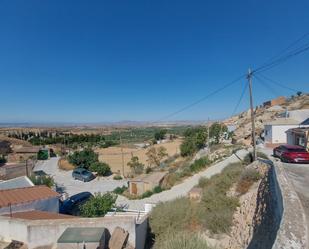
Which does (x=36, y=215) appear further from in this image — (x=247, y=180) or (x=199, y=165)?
(x=199, y=165)

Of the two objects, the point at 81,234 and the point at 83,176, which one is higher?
the point at 81,234

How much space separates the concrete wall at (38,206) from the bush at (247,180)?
11545mm

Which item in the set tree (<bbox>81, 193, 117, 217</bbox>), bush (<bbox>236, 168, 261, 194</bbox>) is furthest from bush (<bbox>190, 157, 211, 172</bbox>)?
tree (<bbox>81, 193, 117, 217</bbox>)

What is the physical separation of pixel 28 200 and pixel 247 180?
497 inches

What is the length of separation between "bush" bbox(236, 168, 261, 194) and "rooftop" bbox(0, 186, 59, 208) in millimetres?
11589

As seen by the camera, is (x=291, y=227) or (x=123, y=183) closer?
(x=291, y=227)

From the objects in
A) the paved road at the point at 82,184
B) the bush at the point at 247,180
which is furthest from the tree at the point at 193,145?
the bush at the point at 247,180

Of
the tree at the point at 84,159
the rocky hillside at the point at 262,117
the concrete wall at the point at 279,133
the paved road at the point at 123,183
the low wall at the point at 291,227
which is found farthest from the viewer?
the rocky hillside at the point at 262,117

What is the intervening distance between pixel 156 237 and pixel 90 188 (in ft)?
50.0

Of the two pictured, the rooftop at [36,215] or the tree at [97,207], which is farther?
the tree at [97,207]

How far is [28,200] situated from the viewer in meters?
14.5

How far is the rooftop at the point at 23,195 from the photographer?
13.9 m

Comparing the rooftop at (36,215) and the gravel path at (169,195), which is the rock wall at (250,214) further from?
the rooftop at (36,215)

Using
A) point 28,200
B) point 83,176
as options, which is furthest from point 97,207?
point 83,176
